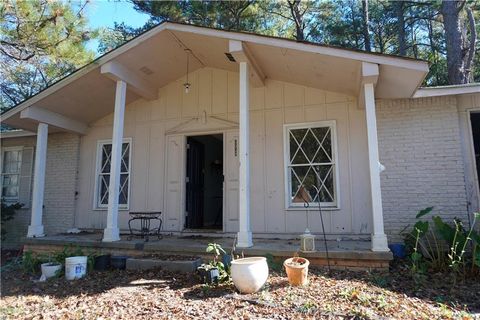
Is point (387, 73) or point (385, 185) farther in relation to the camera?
point (385, 185)

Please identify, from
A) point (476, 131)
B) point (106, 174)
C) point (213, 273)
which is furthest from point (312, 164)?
point (106, 174)

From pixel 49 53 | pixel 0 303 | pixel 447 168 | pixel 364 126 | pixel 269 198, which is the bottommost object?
pixel 0 303

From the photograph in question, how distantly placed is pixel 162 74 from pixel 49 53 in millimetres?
1976

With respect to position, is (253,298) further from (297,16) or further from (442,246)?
(297,16)

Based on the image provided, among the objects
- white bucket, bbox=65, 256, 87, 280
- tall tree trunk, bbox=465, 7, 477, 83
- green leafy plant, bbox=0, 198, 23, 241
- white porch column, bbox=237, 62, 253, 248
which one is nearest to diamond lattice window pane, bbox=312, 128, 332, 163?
white porch column, bbox=237, 62, 253, 248

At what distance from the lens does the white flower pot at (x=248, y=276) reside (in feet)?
11.8

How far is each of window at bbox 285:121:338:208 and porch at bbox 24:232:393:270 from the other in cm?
78

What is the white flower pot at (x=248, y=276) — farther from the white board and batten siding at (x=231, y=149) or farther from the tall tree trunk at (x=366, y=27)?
the tall tree trunk at (x=366, y=27)

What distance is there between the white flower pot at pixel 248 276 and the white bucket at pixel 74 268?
7.98 ft

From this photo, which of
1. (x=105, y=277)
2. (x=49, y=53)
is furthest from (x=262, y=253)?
(x=49, y=53)

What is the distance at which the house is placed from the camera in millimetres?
5133

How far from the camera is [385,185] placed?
5586 mm

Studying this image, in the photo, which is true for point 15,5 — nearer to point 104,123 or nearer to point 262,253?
point 104,123

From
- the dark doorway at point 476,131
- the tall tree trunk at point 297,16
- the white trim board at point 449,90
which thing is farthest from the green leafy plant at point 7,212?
the tall tree trunk at point 297,16
